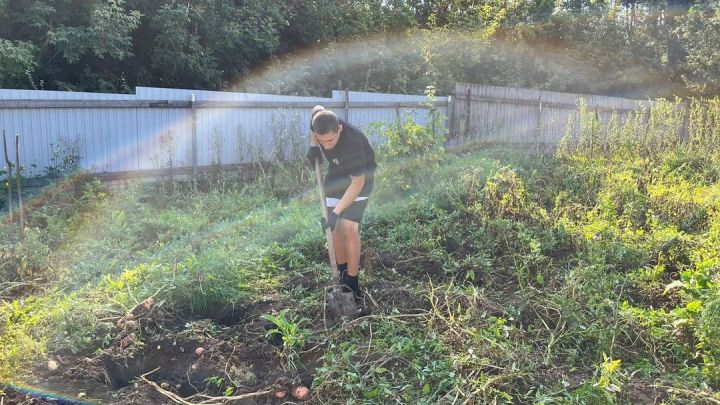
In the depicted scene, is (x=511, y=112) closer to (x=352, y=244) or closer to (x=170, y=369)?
(x=352, y=244)

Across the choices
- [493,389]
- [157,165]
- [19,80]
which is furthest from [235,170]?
[493,389]

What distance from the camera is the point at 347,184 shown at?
14.5 ft

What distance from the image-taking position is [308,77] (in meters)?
13.1

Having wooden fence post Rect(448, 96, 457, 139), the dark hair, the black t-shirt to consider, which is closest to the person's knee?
the black t-shirt

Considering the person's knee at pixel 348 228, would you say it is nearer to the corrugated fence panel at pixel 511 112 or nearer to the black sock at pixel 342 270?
the black sock at pixel 342 270

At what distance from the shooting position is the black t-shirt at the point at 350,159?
13.9 feet

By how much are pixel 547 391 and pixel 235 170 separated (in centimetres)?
652

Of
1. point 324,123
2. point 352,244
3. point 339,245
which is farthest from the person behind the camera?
point 339,245

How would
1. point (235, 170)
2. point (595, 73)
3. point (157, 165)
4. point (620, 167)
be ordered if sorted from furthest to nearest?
point (595, 73)
point (235, 170)
point (157, 165)
point (620, 167)

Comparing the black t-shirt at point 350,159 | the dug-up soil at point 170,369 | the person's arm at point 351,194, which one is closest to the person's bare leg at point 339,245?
the person's arm at point 351,194

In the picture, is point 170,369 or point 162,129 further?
point 162,129

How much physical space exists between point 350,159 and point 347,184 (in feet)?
0.78

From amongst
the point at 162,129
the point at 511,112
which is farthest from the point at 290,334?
the point at 511,112

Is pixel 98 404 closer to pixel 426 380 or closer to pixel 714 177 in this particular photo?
pixel 426 380
